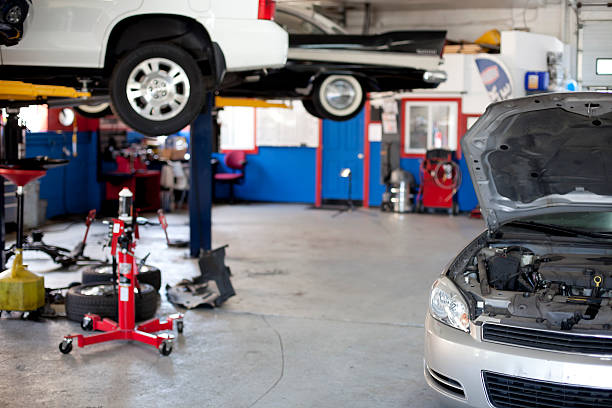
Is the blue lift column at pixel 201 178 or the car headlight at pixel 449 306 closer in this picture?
the car headlight at pixel 449 306

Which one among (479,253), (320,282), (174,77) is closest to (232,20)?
(174,77)

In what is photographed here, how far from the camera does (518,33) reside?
1186 cm

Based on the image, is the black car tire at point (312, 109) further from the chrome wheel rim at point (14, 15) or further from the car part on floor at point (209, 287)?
the chrome wheel rim at point (14, 15)

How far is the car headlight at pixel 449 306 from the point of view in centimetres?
306

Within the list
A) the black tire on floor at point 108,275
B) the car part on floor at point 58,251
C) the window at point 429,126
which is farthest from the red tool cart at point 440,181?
the black tire on floor at point 108,275

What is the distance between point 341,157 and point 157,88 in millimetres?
9158

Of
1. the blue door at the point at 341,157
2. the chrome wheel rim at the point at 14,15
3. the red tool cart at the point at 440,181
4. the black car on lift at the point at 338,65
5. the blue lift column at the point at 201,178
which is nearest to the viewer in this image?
the chrome wheel rim at the point at 14,15

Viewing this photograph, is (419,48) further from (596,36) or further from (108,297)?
(596,36)

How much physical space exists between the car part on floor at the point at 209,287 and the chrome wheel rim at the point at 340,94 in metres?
2.57

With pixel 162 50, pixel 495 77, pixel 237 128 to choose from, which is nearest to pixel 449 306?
pixel 162 50

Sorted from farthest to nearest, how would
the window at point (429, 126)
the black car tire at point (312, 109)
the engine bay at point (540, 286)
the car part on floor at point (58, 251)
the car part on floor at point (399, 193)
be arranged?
the window at point (429, 126) < the car part on floor at point (399, 193) < the black car tire at point (312, 109) < the car part on floor at point (58, 251) < the engine bay at point (540, 286)

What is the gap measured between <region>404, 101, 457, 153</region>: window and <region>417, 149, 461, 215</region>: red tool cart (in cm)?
55

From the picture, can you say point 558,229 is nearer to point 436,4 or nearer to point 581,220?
point 581,220

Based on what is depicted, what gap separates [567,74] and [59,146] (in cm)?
882
